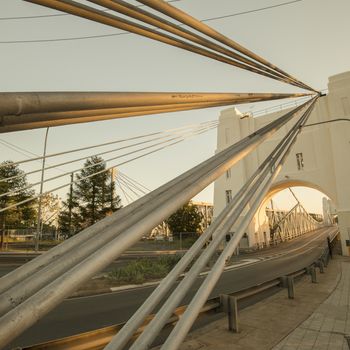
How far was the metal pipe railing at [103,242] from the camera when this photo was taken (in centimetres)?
125

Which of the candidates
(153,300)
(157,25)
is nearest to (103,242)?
(153,300)

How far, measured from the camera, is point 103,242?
6.44 ft

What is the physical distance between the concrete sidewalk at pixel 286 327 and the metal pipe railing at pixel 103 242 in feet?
13.3

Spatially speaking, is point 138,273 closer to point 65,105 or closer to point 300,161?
point 65,105

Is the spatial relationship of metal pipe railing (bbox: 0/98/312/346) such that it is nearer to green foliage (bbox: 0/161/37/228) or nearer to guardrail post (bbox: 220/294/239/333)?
guardrail post (bbox: 220/294/239/333)

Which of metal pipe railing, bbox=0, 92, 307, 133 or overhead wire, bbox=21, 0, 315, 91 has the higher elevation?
overhead wire, bbox=21, 0, 315, 91

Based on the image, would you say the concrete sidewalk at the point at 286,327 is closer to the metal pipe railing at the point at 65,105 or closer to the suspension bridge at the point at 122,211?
the suspension bridge at the point at 122,211

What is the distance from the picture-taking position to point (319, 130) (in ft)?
105

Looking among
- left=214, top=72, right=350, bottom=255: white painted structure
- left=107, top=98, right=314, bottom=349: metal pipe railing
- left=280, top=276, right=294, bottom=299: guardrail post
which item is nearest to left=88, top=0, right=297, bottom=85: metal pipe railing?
left=107, top=98, right=314, bottom=349: metal pipe railing

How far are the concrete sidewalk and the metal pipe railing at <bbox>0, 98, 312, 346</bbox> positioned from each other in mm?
4057

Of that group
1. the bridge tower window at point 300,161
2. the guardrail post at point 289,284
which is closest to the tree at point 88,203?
the bridge tower window at point 300,161

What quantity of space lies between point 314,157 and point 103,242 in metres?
34.8

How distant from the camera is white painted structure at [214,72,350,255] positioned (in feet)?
95.1

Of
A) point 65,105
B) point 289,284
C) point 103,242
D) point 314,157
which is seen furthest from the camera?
point 314,157
